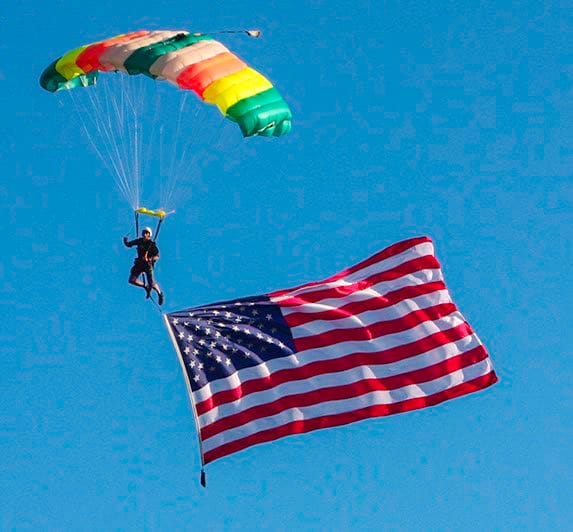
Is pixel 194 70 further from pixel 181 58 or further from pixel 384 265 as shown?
pixel 384 265

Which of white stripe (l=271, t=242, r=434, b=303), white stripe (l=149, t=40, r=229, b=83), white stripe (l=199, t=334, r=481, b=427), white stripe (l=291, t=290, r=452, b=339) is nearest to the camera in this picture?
white stripe (l=199, t=334, r=481, b=427)

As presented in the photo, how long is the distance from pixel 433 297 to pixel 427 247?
89 cm

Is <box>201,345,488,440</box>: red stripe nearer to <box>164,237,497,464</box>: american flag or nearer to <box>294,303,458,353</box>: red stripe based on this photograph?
<box>164,237,497,464</box>: american flag

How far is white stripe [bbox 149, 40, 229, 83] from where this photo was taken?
33250 mm

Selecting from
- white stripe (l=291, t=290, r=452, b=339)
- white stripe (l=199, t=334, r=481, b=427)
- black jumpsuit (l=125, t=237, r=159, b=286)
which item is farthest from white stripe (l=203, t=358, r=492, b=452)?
black jumpsuit (l=125, t=237, r=159, b=286)

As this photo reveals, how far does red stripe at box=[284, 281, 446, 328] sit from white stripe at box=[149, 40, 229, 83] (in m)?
4.53

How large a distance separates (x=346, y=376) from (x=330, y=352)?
1.70ft

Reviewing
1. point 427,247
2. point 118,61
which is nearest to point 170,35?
point 118,61

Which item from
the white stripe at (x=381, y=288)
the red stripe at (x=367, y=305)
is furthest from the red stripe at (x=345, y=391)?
the white stripe at (x=381, y=288)

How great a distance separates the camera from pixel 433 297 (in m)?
33.9

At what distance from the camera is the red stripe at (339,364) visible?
106 ft

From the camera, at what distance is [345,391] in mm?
32844

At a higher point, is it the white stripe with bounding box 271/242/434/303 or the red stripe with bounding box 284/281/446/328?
the white stripe with bounding box 271/242/434/303

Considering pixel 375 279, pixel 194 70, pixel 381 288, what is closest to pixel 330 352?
pixel 381 288
